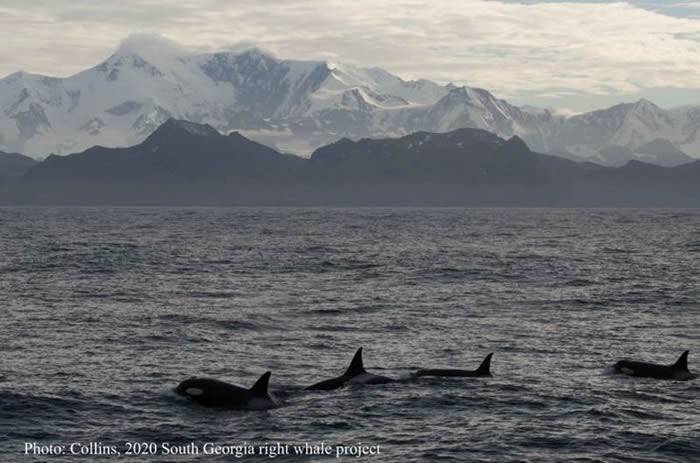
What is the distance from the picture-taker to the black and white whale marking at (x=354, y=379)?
A: 111ft

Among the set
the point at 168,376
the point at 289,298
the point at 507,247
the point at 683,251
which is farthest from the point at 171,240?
the point at 168,376

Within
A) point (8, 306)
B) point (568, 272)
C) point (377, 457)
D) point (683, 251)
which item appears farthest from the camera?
point (683, 251)

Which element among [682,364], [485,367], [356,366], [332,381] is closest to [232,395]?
[332,381]

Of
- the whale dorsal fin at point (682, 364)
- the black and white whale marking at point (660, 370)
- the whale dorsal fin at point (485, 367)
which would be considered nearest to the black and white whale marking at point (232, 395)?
the whale dorsal fin at point (485, 367)

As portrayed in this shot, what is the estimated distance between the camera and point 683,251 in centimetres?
11125

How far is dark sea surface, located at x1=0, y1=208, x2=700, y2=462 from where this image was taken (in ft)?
92.2

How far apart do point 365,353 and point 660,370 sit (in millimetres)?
10659

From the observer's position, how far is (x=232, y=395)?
102ft

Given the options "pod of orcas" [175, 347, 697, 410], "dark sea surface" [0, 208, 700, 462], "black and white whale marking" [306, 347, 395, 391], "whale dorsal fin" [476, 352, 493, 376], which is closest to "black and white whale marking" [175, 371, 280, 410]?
"pod of orcas" [175, 347, 697, 410]

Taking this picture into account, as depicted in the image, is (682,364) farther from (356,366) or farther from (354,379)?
(354,379)

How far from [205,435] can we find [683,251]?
300ft

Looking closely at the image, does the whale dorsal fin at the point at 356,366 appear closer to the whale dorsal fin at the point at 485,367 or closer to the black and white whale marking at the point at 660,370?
the whale dorsal fin at the point at 485,367

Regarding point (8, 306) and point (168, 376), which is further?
point (8, 306)

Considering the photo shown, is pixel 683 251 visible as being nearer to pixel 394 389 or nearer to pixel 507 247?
pixel 507 247
